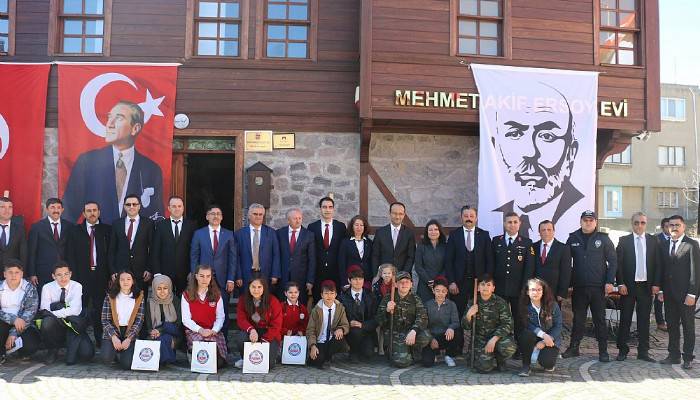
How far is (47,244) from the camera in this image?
7215mm

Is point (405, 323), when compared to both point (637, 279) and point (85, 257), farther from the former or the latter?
point (85, 257)

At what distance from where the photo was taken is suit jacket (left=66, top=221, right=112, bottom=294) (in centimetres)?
712

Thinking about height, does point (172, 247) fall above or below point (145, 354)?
above

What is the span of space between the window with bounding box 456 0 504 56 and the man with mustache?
0.98 meters

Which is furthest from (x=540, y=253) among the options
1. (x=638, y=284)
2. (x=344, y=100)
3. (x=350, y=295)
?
(x=344, y=100)

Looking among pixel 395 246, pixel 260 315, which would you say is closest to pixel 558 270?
pixel 395 246

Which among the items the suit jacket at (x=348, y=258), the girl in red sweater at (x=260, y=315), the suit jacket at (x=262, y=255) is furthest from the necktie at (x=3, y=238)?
the suit jacket at (x=348, y=258)

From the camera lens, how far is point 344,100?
900 centimetres

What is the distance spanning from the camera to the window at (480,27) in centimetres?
898

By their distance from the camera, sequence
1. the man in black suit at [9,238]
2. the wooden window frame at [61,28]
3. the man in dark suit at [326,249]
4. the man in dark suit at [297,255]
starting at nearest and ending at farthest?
the man in black suit at [9,238]
the man in dark suit at [297,255]
the man in dark suit at [326,249]
the wooden window frame at [61,28]

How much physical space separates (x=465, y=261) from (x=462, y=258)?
5 centimetres

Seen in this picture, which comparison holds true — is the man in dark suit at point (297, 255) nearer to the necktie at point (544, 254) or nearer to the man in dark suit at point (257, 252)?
the man in dark suit at point (257, 252)

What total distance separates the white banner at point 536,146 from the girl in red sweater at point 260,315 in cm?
346

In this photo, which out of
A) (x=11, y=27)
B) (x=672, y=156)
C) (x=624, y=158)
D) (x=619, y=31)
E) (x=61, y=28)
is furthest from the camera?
(x=672, y=156)
